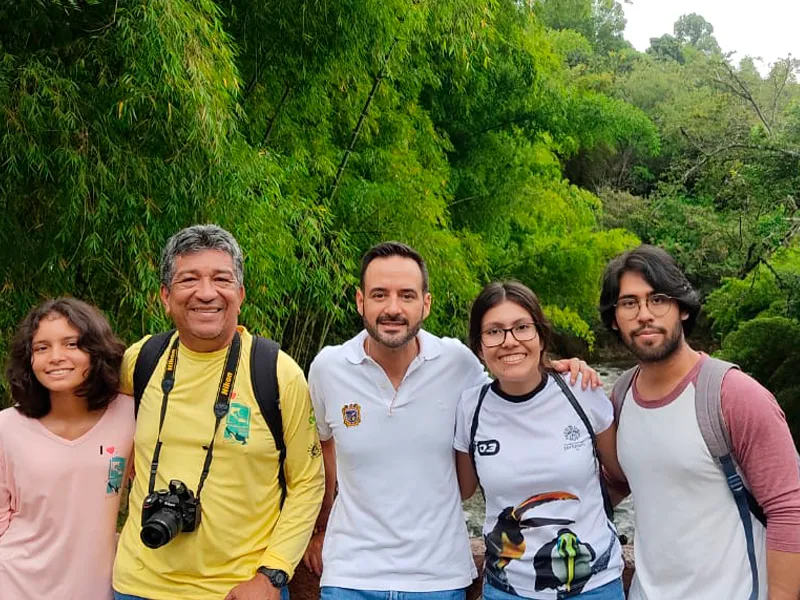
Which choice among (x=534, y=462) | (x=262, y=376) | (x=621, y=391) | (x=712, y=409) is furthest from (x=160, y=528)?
(x=712, y=409)

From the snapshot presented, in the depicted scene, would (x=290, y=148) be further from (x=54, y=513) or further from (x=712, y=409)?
(x=712, y=409)

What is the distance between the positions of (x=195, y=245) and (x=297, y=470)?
0.63 meters

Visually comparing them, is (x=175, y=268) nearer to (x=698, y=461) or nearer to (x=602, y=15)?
(x=698, y=461)

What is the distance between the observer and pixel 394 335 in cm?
187

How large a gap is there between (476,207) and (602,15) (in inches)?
1105

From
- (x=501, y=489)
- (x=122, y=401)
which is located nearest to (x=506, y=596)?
(x=501, y=489)

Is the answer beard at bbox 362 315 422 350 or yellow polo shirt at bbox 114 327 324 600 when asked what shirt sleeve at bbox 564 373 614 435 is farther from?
yellow polo shirt at bbox 114 327 324 600

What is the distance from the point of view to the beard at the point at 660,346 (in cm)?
170

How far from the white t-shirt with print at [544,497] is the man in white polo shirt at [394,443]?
4.3 inches

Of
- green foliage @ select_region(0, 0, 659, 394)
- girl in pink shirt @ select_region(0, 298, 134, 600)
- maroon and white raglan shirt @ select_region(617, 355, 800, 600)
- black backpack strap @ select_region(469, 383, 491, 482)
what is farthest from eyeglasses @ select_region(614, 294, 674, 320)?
green foliage @ select_region(0, 0, 659, 394)

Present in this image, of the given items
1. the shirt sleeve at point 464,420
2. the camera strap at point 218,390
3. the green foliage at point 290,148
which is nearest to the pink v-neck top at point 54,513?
the camera strap at point 218,390

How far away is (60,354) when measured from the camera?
187cm

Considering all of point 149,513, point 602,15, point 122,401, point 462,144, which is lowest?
point 149,513

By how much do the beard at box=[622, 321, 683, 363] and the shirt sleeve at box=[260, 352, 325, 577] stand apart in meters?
0.83
